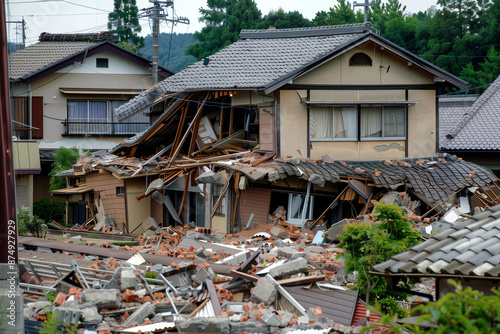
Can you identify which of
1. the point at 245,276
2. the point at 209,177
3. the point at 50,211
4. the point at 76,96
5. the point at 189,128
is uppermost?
the point at 76,96

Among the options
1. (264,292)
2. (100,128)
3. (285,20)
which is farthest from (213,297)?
(285,20)

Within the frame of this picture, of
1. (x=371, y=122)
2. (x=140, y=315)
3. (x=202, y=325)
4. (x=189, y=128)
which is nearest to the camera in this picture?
(x=202, y=325)

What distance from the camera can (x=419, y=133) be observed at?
19281 millimetres

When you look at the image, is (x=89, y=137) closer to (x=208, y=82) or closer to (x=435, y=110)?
(x=208, y=82)

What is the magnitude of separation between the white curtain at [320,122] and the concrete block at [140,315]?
36.5ft

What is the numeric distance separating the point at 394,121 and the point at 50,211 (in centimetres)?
1421

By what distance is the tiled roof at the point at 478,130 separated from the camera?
77.4 feet

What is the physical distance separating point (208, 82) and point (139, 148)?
502 cm

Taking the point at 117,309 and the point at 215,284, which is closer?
the point at 117,309

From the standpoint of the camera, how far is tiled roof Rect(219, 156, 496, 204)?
16.4m

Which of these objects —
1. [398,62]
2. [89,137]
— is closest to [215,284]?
[398,62]

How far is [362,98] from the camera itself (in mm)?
18609

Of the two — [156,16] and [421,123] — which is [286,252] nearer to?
[421,123]

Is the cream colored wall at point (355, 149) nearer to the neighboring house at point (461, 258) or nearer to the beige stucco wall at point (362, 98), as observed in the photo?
the beige stucco wall at point (362, 98)
